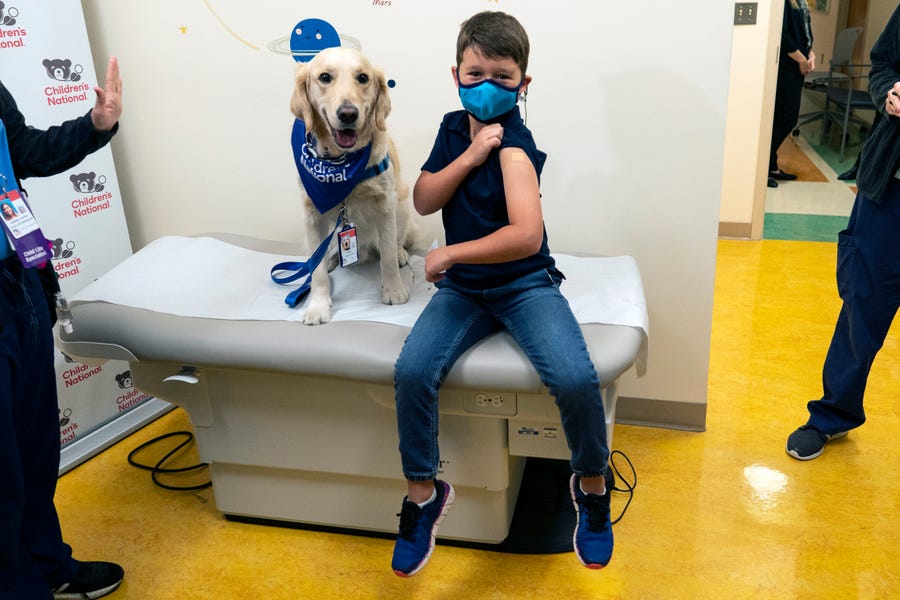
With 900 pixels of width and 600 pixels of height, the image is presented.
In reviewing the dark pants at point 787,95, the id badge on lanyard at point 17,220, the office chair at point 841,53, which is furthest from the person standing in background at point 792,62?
the id badge on lanyard at point 17,220

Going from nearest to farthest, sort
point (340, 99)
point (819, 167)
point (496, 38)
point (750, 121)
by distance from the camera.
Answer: point (496, 38) → point (340, 99) → point (750, 121) → point (819, 167)

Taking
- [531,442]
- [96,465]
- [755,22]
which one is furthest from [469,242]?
[755,22]

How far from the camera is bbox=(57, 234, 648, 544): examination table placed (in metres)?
1.75

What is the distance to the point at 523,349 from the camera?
1.68 meters

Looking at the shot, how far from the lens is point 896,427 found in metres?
2.45

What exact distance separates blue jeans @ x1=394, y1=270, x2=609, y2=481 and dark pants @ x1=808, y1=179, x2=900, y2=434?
942mm

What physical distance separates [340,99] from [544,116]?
72 cm

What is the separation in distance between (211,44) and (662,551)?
6.62 ft

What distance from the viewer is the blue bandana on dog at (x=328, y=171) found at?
189 cm

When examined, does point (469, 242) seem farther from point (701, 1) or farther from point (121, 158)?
point (121, 158)

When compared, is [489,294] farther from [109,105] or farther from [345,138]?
[109,105]

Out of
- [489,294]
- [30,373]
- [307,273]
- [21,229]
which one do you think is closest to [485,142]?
[489,294]

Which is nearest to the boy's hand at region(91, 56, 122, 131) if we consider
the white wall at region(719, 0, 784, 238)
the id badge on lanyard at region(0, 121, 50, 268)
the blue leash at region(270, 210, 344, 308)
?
the id badge on lanyard at region(0, 121, 50, 268)

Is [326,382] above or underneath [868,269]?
underneath
